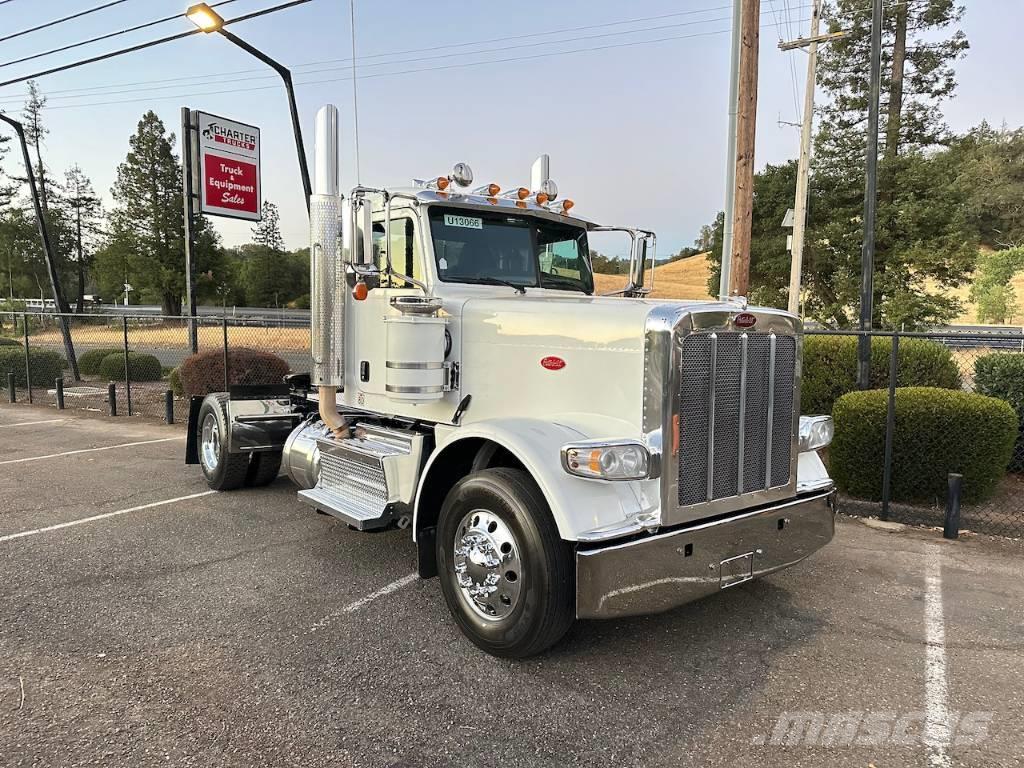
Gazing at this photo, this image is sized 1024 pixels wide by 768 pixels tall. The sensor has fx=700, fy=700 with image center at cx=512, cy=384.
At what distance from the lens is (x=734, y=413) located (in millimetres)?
3535

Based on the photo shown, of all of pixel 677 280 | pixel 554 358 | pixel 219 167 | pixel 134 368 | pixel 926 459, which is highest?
pixel 677 280

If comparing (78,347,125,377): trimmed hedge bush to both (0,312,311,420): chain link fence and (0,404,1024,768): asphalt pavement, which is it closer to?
(0,312,311,420): chain link fence

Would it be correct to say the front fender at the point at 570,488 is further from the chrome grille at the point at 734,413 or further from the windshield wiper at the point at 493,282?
the windshield wiper at the point at 493,282

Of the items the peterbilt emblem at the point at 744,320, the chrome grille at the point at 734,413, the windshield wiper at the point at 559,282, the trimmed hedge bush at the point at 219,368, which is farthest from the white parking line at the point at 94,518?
the trimmed hedge bush at the point at 219,368

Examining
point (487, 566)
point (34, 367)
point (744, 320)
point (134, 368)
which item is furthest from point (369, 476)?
point (34, 367)

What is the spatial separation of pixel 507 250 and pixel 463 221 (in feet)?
1.22

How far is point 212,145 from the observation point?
11805 millimetres

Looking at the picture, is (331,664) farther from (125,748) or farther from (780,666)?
(780,666)

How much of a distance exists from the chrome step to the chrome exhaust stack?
28 cm

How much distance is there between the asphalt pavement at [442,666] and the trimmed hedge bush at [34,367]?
39.9 ft

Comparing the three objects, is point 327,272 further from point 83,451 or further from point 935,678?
point 83,451

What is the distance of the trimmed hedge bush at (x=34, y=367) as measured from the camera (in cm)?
1535

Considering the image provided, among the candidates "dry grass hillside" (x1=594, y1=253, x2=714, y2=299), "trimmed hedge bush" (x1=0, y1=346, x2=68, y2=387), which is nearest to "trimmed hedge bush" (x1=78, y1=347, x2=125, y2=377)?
"trimmed hedge bush" (x1=0, y1=346, x2=68, y2=387)

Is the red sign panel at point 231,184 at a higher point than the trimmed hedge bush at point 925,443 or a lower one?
higher
